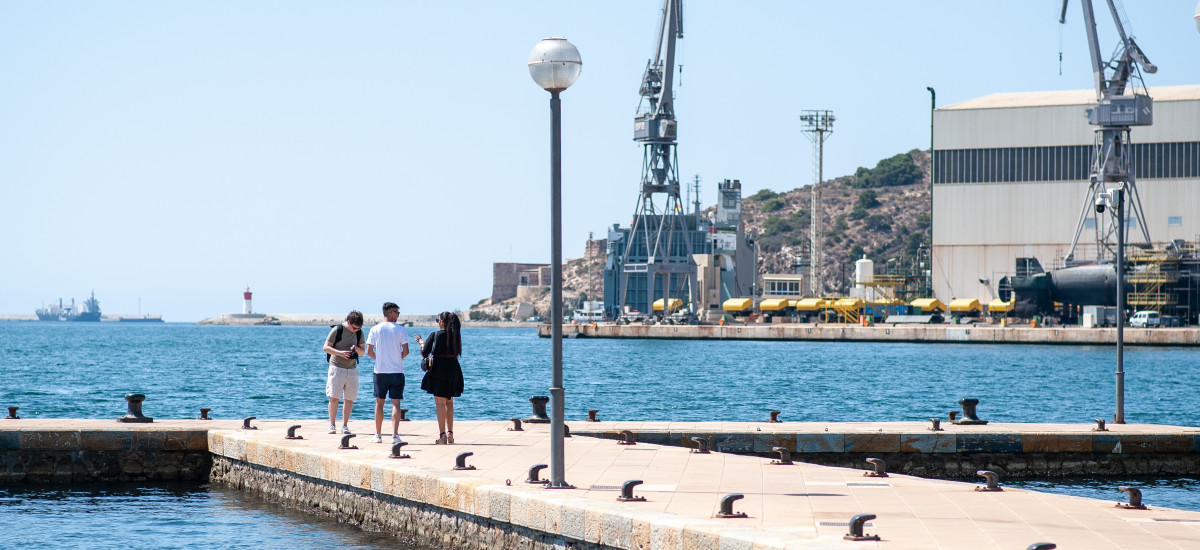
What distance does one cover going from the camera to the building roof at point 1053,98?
82.6 meters

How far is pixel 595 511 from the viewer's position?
924 centimetres

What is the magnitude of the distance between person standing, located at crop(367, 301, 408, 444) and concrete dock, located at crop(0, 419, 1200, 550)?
0.59 m

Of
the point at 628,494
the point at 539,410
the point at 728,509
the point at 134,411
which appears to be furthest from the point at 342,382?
the point at 728,509

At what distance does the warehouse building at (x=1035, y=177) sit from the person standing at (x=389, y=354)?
76.8m

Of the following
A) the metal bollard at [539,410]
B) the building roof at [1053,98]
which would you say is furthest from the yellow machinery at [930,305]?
the metal bollard at [539,410]

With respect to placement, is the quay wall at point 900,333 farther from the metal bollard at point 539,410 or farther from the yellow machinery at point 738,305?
the metal bollard at point 539,410

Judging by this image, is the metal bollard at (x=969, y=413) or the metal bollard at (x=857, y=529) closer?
the metal bollard at (x=857, y=529)

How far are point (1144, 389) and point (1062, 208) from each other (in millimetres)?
47447

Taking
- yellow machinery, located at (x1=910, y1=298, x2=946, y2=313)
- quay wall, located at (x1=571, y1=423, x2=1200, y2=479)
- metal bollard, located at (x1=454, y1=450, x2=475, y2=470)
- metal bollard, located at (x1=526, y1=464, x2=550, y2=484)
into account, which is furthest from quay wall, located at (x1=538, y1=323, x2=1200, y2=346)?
metal bollard, located at (x1=526, y1=464, x2=550, y2=484)

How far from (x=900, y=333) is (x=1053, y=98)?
1872cm

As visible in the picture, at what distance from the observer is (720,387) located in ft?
134

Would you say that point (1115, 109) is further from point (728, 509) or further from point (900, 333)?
point (728, 509)

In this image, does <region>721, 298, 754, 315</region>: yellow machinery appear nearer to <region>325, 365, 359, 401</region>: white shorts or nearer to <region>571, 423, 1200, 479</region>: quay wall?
<region>571, 423, 1200, 479</region>: quay wall

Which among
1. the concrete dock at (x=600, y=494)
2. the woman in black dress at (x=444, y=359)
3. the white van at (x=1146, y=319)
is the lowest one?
the concrete dock at (x=600, y=494)
